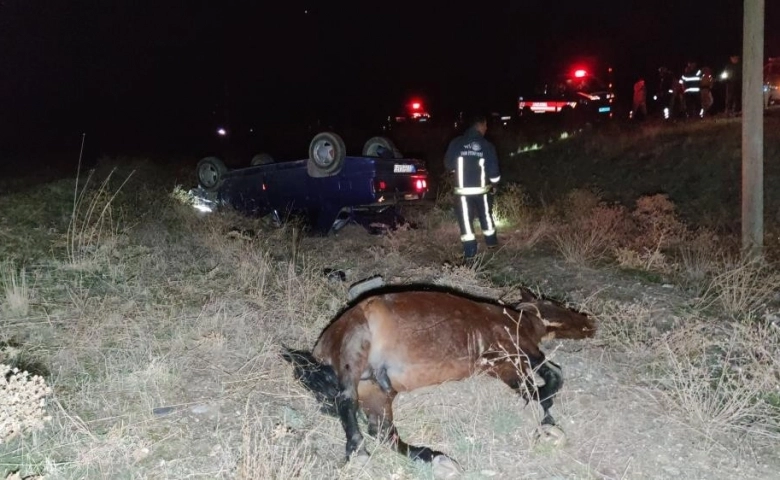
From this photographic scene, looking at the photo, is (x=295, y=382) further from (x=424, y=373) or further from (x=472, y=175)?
(x=472, y=175)

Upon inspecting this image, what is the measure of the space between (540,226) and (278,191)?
Answer: 11.2 ft

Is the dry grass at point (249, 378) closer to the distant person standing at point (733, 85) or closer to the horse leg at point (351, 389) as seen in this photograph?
the horse leg at point (351, 389)

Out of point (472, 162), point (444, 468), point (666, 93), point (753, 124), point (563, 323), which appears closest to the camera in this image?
point (444, 468)

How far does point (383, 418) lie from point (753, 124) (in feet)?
15.2

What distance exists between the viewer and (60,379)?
3.67 meters

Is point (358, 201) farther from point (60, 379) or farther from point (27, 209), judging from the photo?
point (60, 379)

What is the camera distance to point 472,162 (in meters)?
6.91

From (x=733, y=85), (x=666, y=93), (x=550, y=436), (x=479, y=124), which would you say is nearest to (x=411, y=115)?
(x=666, y=93)

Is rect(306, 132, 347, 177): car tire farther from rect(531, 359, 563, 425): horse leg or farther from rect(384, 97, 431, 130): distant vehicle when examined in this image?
rect(384, 97, 431, 130): distant vehicle

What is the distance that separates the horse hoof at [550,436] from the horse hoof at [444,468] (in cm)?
44

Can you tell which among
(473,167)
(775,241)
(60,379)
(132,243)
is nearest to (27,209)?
(132,243)

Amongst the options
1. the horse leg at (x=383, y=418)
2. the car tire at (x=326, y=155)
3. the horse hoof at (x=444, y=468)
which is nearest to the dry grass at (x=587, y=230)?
the car tire at (x=326, y=155)

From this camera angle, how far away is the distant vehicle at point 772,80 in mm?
16422

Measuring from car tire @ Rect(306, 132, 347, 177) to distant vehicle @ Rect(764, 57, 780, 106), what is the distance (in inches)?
536
